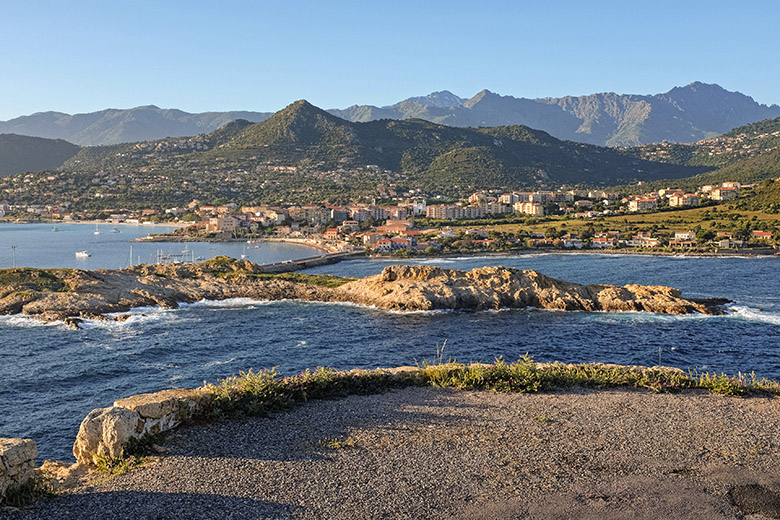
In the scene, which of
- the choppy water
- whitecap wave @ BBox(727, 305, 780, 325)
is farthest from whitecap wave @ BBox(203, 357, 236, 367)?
the choppy water

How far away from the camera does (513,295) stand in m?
37.6

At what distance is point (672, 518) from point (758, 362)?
66.8 feet

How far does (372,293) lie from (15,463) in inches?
1265

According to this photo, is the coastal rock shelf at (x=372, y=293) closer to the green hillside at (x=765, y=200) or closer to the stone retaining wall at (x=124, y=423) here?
the stone retaining wall at (x=124, y=423)

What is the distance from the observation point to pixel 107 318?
33.2 m

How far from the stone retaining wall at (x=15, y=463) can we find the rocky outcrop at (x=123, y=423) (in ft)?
4.08

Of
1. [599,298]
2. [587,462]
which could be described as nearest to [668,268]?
[599,298]

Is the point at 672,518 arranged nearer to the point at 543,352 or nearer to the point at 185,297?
the point at 543,352

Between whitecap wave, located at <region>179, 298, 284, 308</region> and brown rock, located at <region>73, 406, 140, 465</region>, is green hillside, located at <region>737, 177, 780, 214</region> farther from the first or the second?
brown rock, located at <region>73, 406, 140, 465</region>

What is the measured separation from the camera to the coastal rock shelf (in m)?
35.2

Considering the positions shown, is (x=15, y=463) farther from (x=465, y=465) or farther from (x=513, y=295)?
(x=513, y=295)

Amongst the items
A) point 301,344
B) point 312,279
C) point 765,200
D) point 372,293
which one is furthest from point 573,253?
point 301,344

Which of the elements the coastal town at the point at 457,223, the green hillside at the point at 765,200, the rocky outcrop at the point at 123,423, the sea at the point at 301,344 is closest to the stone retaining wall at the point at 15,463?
the rocky outcrop at the point at 123,423

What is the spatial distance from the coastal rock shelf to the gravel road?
25123 mm
